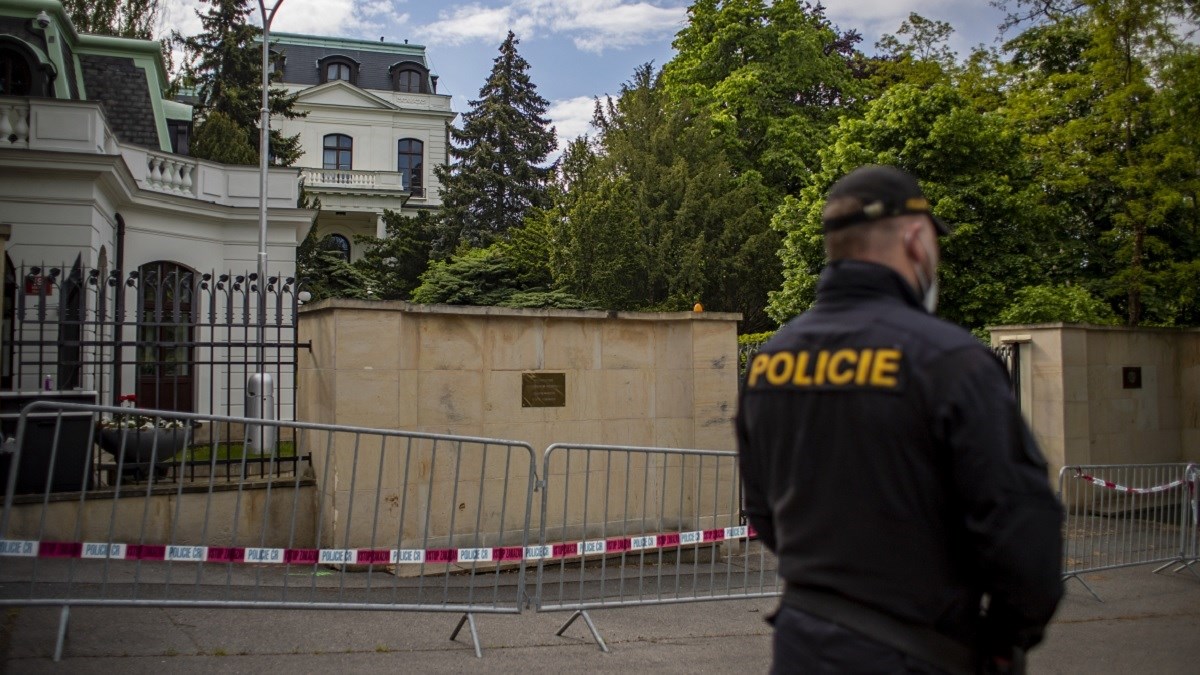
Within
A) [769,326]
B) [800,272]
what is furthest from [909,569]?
[769,326]

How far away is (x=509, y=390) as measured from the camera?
9.23 m

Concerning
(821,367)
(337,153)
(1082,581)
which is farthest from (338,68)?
(821,367)

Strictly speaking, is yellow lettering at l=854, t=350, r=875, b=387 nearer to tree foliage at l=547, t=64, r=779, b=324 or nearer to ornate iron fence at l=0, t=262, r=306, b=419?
ornate iron fence at l=0, t=262, r=306, b=419

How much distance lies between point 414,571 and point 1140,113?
17698 millimetres

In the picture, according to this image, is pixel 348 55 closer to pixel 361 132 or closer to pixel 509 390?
pixel 361 132

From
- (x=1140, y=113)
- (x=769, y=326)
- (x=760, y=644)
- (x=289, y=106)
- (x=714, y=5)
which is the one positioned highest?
(x=714, y=5)

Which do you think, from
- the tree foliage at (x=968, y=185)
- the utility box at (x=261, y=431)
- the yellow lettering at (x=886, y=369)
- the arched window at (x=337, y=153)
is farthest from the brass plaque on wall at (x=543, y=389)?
the arched window at (x=337, y=153)

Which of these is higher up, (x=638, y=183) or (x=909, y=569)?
(x=638, y=183)

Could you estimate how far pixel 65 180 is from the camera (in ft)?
62.5

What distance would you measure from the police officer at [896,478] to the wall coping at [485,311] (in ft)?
18.8

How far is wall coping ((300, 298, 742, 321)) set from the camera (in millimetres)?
8445

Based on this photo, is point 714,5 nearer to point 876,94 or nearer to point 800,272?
point 876,94

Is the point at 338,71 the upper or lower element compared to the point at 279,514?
upper

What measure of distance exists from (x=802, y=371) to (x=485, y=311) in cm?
651
